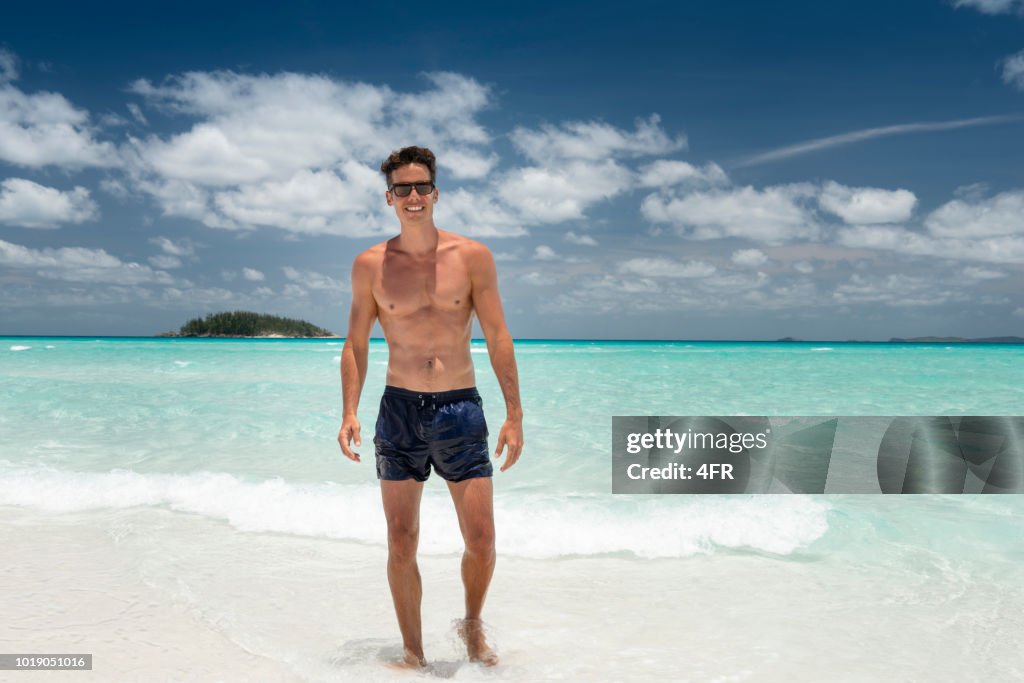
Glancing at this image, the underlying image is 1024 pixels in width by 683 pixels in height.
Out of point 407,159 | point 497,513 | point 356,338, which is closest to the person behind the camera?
point 407,159

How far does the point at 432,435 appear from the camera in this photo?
10.6 feet

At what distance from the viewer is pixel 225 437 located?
10.4 meters

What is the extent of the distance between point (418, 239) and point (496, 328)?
526 mm

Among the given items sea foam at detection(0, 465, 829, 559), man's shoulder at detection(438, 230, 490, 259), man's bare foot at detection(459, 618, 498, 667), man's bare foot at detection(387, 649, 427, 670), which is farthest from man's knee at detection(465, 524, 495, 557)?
sea foam at detection(0, 465, 829, 559)

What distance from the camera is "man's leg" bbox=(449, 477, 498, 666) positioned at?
3281 millimetres

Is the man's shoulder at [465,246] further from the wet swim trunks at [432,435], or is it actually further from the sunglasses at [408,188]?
the wet swim trunks at [432,435]

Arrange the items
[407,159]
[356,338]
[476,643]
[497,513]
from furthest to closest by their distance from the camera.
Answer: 1. [497,513]
2. [476,643]
3. [356,338]
4. [407,159]

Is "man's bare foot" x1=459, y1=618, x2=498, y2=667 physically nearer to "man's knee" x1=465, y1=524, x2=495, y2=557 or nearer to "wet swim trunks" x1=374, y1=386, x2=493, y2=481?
"man's knee" x1=465, y1=524, x2=495, y2=557

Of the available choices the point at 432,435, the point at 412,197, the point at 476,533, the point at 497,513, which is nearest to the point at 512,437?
the point at 432,435

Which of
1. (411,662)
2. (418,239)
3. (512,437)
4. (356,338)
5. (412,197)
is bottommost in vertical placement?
(411,662)

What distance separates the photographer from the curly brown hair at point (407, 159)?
10.5 ft

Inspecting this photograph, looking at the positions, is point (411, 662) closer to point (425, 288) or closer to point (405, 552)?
point (405, 552)

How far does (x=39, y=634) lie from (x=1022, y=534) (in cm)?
687

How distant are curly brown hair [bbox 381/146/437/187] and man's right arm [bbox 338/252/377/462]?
1.30 feet
